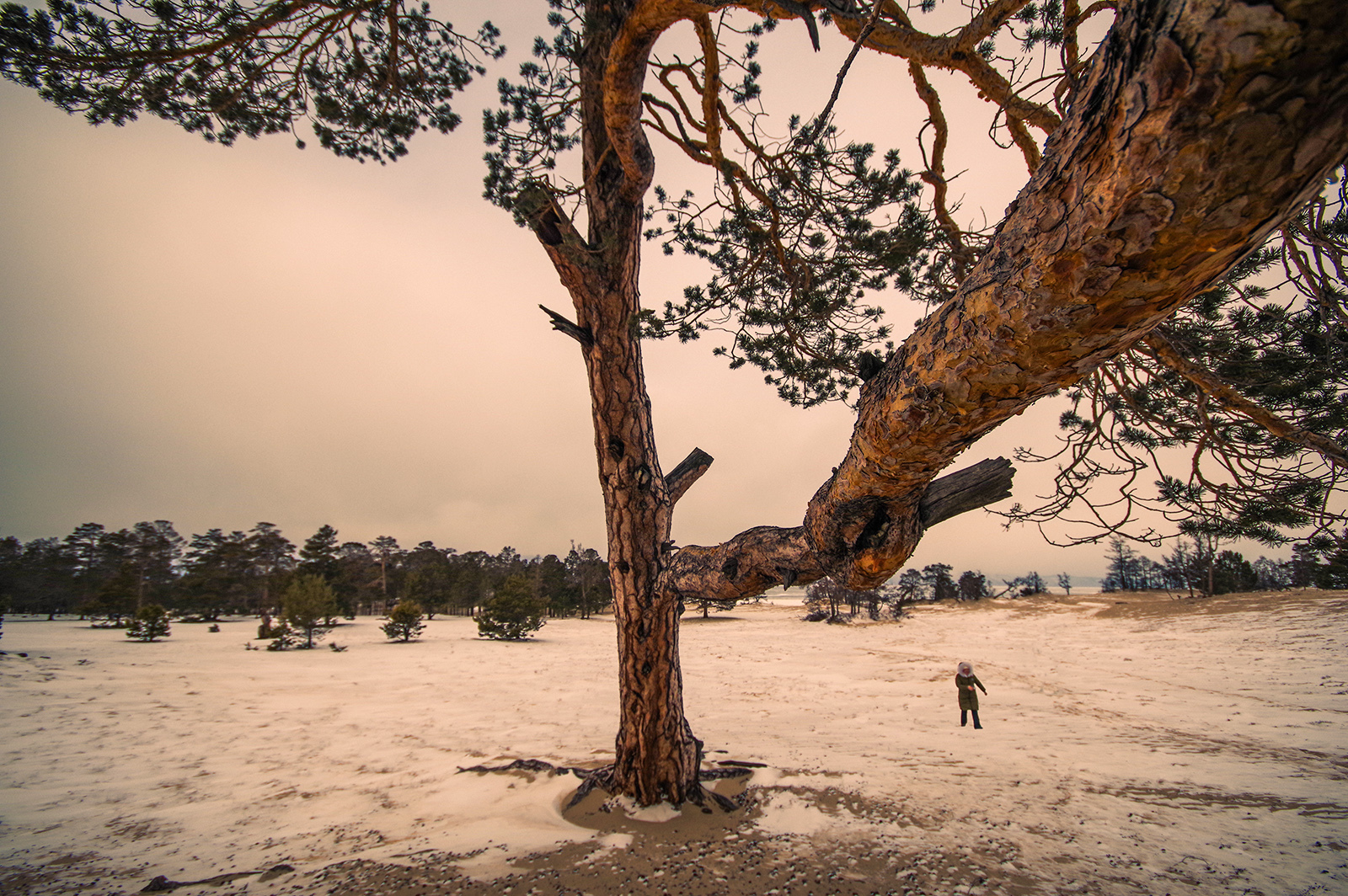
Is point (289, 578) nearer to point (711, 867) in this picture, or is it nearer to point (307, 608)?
point (307, 608)

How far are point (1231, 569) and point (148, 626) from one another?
62746 millimetres

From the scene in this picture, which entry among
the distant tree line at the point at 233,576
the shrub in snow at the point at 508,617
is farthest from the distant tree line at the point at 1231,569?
the distant tree line at the point at 233,576

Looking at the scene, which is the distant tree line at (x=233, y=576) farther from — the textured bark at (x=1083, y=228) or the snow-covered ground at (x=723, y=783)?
the textured bark at (x=1083, y=228)

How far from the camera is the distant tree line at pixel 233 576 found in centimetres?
3472

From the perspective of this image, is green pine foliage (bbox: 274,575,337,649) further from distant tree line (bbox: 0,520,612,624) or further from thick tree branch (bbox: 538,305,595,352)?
thick tree branch (bbox: 538,305,595,352)

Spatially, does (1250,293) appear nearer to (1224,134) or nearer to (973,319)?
(973,319)

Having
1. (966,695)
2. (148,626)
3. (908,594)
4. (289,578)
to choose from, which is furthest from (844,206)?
(908,594)

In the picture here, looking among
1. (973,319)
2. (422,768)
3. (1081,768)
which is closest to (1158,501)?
(1081,768)

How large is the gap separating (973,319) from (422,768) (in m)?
7.07

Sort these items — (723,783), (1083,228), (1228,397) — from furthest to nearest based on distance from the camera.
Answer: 1. (723,783)
2. (1228,397)
3. (1083,228)

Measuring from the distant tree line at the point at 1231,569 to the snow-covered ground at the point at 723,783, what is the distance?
223 centimetres

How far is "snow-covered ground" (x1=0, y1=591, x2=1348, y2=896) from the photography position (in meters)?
3.42

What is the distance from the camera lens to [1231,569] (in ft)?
116

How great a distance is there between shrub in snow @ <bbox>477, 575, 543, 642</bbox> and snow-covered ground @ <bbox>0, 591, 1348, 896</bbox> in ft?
26.1
